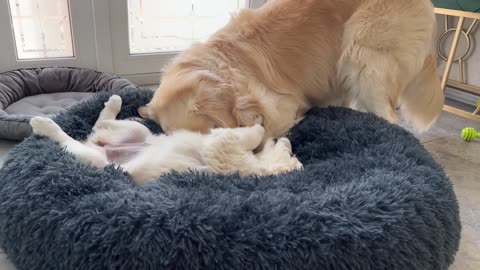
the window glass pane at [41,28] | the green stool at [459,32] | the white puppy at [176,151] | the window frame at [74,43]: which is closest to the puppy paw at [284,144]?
the white puppy at [176,151]

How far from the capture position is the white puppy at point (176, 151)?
50.9 inches

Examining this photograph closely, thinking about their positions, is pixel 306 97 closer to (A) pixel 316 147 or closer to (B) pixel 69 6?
(A) pixel 316 147

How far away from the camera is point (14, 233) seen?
1.08 metres

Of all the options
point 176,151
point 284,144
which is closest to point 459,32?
point 284,144

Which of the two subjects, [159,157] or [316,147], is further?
[316,147]

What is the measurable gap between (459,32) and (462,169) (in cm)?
86

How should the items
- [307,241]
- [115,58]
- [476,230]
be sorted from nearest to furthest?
[307,241]
[476,230]
[115,58]

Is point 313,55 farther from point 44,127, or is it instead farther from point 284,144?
point 44,127

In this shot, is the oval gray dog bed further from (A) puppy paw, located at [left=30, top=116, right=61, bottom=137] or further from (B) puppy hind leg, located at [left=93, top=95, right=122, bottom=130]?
(A) puppy paw, located at [left=30, top=116, right=61, bottom=137]

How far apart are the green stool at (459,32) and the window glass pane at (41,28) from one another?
6.80 ft

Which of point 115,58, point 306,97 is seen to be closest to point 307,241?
point 306,97

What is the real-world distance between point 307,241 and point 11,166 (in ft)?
2.76

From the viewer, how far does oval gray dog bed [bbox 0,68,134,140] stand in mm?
2121

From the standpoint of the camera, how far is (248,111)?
151 cm
